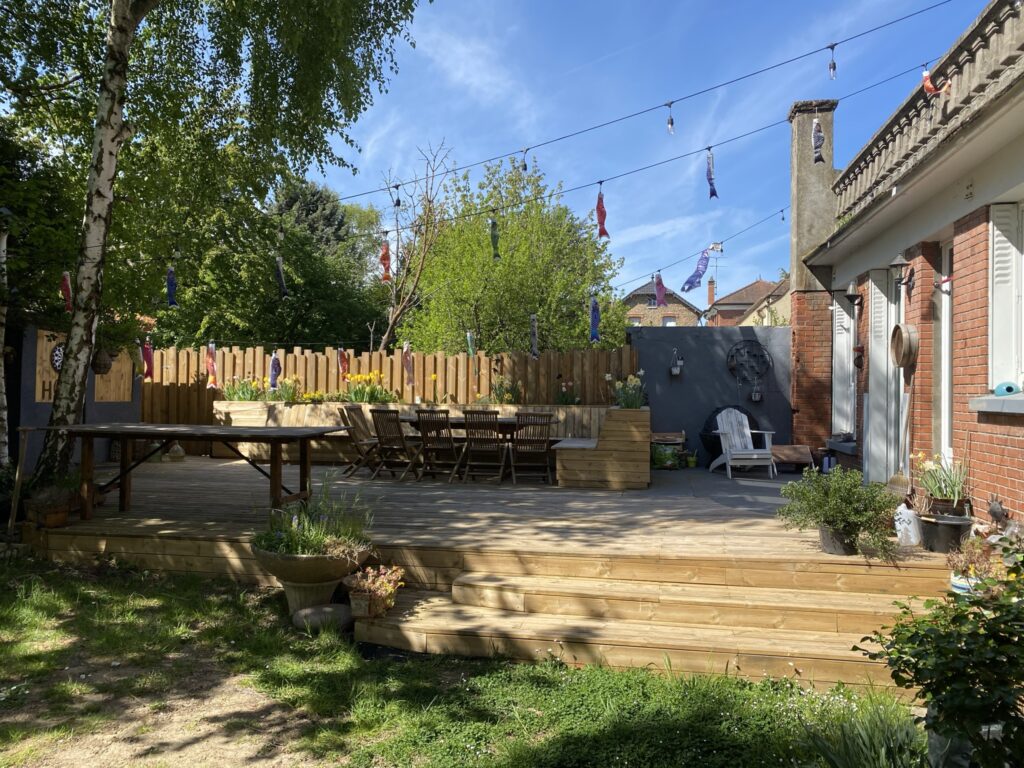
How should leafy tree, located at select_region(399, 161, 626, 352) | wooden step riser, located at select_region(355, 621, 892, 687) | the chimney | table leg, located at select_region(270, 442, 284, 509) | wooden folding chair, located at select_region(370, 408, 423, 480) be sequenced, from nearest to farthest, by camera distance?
wooden step riser, located at select_region(355, 621, 892, 687)
table leg, located at select_region(270, 442, 284, 509)
wooden folding chair, located at select_region(370, 408, 423, 480)
the chimney
leafy tree, located at select_region(399, 161, 626, 352)

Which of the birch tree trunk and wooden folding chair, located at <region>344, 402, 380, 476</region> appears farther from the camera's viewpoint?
wooden folding chair, located at <region>344, 402, 380, 476</region>

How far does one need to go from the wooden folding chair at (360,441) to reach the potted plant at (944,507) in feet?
19.5

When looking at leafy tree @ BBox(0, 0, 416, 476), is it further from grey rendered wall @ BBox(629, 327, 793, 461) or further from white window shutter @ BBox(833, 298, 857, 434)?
white window shutter @ BBox(833, 298, 857, 434)

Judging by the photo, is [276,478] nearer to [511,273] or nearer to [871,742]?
[871,742]

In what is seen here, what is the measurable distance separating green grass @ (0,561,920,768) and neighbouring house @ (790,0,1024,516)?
8.34ft

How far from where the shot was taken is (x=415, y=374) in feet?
38.5

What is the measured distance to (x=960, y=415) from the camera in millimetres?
5285

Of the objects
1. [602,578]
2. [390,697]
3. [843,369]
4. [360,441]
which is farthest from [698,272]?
[390,697]

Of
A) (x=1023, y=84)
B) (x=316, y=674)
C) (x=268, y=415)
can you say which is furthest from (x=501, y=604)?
Result: (x=268, y=415)

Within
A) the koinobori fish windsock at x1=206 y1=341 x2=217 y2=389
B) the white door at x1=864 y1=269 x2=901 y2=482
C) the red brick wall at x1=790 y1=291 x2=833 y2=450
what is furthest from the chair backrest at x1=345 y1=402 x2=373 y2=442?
the white door at x1=864 y1=269 x2=901 y2=482

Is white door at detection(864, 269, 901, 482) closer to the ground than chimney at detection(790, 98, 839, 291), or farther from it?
closer to the ground

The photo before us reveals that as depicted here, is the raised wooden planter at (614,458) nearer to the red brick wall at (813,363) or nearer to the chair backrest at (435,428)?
the chair backrest at (435,428)

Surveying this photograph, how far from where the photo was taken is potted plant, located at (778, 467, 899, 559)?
14.5 feet

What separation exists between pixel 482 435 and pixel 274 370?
4.93 m
